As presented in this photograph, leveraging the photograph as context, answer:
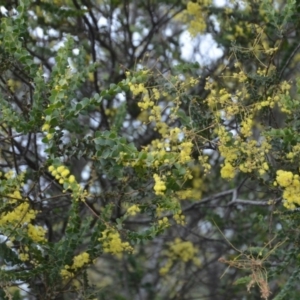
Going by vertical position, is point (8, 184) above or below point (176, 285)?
below

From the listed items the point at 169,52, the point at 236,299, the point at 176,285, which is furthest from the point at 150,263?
the point at 169,52

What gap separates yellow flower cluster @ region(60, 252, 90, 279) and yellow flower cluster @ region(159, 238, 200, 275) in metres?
1.69

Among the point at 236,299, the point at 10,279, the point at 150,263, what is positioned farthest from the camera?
the point at 150,263

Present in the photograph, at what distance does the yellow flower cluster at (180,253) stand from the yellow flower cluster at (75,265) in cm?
169

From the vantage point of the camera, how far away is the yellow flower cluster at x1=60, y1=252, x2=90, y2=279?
2762 millimetres

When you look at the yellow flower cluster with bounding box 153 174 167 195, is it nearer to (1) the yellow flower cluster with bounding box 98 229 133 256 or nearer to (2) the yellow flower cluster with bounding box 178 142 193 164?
(2) the yellow flower cluster with bounding box 178 142 193 164

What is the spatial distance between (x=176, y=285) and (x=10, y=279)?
2400mm

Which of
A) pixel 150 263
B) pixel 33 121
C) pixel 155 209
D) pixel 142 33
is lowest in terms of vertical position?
pixel 155 209

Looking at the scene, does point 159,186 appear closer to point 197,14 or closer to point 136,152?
point 136,152

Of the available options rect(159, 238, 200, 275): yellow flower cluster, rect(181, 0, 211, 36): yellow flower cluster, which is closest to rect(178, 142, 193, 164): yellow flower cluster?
rect(181, 0, 211, 36): yellow flower cluster

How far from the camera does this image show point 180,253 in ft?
14.6

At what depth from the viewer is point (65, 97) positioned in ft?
8.27

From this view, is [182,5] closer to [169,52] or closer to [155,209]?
[169,52]

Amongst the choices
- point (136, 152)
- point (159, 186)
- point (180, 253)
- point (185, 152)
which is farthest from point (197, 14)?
point (159, 186)
